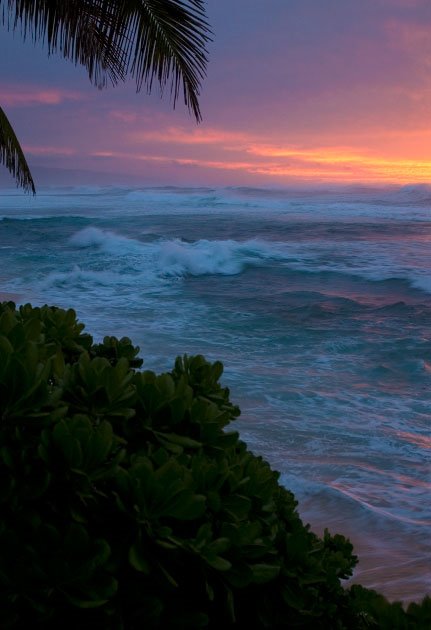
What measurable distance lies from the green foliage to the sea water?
2.63 metres

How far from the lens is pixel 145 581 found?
152 centimetres

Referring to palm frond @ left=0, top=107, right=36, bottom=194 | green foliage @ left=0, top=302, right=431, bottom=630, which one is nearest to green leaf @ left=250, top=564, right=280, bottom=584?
green foliage @ left=0, top=302, right=431, bottom=630

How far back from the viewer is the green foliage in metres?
1.41

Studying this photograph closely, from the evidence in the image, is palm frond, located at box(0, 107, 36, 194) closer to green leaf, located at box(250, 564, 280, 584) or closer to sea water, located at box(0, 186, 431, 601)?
sea water, located at box(0, 186, 431, 601)

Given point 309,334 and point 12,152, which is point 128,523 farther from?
point 309,334

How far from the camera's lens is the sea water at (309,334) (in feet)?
17.3

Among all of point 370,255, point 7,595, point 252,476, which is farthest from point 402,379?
point 370,255

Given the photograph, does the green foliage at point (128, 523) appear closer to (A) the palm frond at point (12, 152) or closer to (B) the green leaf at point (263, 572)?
(B) the green leaf at point (263, 572)

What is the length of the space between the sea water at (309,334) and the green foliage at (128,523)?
2.63 metres

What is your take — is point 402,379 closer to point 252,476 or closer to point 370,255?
point 252,476

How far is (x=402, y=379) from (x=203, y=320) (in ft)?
16.7

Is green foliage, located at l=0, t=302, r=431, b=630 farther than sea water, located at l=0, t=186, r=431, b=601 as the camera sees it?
No

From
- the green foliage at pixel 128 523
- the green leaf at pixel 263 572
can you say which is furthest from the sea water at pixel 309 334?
the green leaf at pixel 263 572

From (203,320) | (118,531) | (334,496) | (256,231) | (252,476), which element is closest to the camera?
(118,531)
